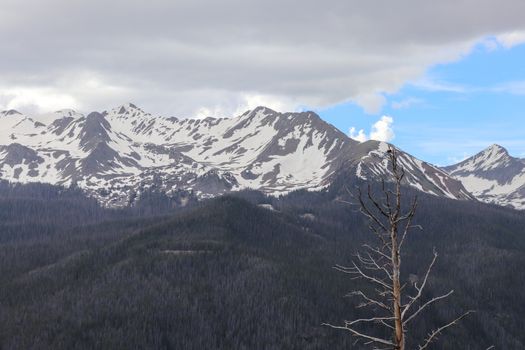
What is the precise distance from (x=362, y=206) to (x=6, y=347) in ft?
682

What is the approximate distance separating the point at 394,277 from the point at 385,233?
4.73 feet

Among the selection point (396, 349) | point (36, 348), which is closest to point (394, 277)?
point (396, 349)

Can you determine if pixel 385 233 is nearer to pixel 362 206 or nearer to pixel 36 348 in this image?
pixel 362 206

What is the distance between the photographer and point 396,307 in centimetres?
1723

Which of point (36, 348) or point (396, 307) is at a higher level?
point (396, 307)

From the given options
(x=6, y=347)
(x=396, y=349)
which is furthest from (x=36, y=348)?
(x=396, y=349)

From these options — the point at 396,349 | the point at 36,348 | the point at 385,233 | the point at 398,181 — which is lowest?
the point at 36,348

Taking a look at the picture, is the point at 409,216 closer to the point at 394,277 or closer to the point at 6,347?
the point at 394,277

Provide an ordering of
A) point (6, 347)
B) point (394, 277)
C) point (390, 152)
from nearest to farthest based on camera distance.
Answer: point (390, 152)
point (394, 277)
point (6, 347)

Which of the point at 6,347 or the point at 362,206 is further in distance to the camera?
the point at 6,347

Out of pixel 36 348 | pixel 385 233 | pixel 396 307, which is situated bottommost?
pixel 36 348

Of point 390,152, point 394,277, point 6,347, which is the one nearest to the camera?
point 390,152

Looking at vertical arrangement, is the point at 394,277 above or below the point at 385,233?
below

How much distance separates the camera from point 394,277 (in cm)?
1703
